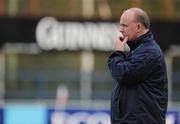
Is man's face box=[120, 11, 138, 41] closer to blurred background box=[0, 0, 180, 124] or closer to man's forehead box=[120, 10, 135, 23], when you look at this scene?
man's forehead box=[120, 10, 135, 23]

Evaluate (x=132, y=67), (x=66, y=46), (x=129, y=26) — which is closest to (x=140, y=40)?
(x=129, y=26)

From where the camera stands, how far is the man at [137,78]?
5.21 m

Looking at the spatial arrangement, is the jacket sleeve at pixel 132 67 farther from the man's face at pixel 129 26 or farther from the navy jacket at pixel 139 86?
the man's face at pixel 129 26

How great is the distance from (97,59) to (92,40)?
46 centimetres

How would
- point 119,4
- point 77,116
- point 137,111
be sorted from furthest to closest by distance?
1. point 119,4
2. point 77,116
3. point 137,111

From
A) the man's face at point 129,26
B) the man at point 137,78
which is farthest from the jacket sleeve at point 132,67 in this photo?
the man's face at point 129,26

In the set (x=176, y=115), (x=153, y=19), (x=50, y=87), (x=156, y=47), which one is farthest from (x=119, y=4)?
(x=156, y=47)

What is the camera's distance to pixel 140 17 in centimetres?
528

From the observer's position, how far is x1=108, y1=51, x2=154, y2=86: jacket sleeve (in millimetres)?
5184

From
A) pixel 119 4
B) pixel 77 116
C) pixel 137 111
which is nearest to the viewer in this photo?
pixel 137 111

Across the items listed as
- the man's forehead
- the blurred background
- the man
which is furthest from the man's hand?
the blurred background

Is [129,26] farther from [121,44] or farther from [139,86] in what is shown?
[139,86]

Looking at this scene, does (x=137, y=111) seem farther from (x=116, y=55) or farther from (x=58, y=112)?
(x=58, y=112)

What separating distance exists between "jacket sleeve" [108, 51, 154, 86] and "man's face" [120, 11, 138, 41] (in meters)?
0.14
